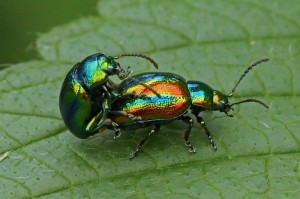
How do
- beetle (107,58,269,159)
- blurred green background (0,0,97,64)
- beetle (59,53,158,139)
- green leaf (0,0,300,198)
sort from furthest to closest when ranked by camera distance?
blurred green background (0,0,97,64)
beetle (107,58,269,159)
beetle (59,53,158,139)
green leaf (0,0,300,198)

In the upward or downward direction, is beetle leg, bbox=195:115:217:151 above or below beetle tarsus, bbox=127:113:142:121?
below

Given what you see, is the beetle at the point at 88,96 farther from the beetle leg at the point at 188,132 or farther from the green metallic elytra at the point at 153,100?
the beetle leg at the point at 188,132

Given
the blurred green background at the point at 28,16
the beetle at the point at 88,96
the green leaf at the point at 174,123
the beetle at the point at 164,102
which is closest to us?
the green leaf at the point at 174,123

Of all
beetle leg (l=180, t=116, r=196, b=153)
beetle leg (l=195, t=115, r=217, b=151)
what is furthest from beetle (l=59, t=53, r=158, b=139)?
beetle leg (l=195, t=115, r=217, b=151)

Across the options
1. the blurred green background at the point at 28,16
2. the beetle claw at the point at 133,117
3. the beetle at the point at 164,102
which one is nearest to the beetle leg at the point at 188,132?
the beetle at the point at 164,102

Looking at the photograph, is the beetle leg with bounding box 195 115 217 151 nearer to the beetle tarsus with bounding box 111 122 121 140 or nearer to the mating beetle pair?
the mating beetle pair

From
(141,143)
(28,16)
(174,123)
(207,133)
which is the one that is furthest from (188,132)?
(28,16)

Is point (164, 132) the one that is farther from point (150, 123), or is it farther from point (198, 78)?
point (198, 78)
